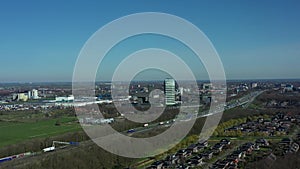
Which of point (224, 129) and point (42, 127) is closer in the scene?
point (224, 129)

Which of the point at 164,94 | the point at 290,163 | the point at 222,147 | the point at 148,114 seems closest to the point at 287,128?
the point at 222,147

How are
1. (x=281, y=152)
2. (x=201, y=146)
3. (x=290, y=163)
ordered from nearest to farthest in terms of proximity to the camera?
1. (x=290, y=163)
2. (x=281, y=152)
3. (x=201, y=146)

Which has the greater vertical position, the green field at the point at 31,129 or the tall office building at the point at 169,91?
the tall office building at the point at 169,91

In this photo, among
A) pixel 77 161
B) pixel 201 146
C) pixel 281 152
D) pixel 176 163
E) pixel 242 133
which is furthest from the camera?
pixel 242 133

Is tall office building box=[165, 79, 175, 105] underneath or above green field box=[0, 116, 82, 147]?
above

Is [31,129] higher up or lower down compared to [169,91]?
lower down

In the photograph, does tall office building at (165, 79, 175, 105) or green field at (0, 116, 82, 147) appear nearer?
green field at (0, 116, 82, 147)

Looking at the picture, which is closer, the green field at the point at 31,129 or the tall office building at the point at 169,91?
the green field at the point at 31,129

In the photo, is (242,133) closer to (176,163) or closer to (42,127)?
(176,163)
